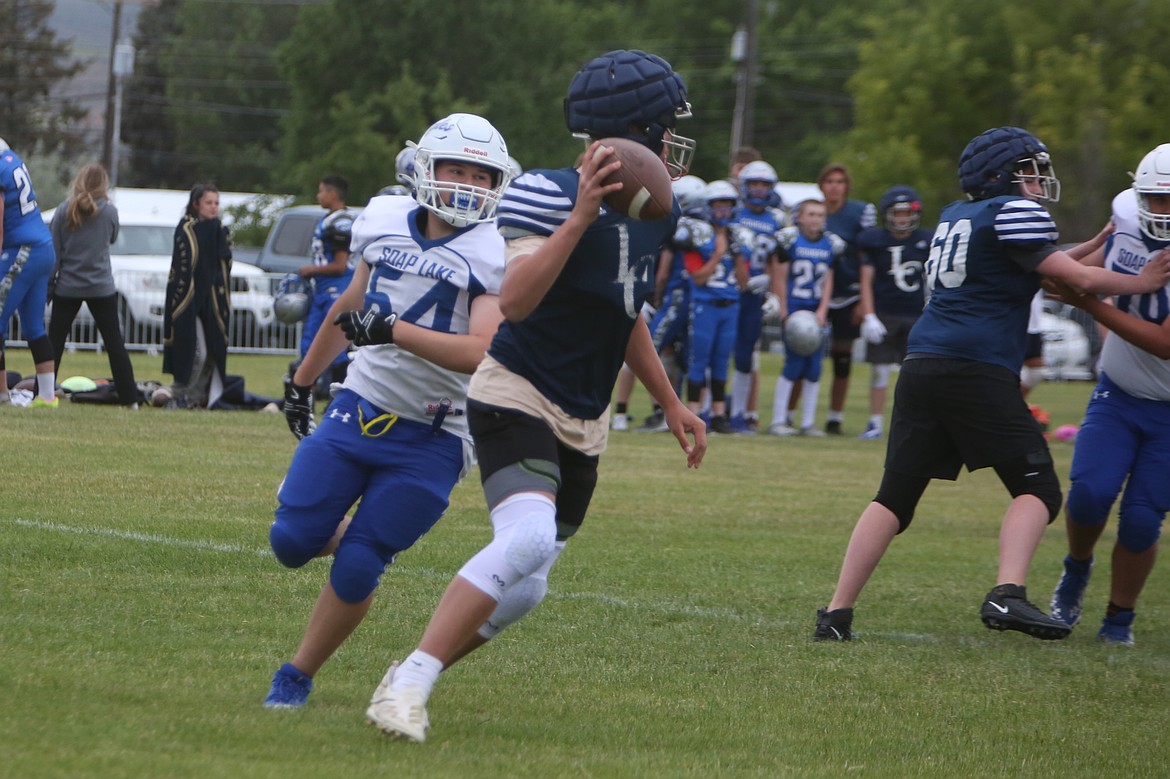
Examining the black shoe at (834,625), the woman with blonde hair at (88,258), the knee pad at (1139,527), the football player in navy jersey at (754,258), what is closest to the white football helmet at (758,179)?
the football player in navy jersey at (754,258)

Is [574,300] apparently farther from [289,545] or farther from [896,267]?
[896,267]

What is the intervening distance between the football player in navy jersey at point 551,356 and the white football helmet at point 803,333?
384 inches

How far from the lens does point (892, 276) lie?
14320 mm

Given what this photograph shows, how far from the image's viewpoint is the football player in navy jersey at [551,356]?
4.16 m

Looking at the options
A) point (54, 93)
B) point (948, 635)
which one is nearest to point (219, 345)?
point (948, 635)

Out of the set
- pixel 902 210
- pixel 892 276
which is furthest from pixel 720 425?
pixel 902 210

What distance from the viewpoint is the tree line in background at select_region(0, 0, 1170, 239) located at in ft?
98.5

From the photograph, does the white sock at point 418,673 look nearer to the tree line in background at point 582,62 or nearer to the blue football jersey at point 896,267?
the blue football jersey at point 896,267

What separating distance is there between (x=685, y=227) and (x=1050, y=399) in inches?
411

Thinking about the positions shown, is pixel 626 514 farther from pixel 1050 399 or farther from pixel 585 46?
pixel 585 46

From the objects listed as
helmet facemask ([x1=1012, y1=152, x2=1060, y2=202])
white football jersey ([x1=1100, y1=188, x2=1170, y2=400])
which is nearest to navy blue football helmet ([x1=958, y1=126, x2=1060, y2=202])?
helmet facemask ([x1=1012, y1=152, x2=1060, y2=202])

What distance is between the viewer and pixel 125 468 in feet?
29.8

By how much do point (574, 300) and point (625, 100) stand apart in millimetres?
554

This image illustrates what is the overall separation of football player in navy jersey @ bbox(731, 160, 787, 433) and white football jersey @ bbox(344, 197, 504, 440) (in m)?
9.67
